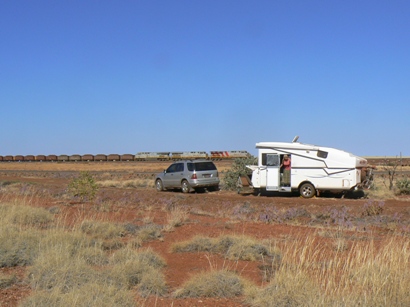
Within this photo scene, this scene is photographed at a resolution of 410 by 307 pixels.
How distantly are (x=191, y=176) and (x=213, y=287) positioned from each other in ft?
66.4

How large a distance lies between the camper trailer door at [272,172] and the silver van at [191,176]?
15.2ft

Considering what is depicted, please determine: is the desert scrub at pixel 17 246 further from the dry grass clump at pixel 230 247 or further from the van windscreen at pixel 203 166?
the van windscreen at pixel 203 166

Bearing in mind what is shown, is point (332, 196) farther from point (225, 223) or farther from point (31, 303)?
point (31, 303)

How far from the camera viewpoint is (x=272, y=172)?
24125 millimetres

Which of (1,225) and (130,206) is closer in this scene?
(1,225)

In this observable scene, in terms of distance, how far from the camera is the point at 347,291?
6.11 m

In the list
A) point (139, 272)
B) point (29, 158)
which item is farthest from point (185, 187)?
point (29, 158)

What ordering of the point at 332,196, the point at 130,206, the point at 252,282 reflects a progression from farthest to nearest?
the point at 332,196, the point at 130,206, the point at 252,282

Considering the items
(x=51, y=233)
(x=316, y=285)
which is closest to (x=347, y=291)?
(x=316, y=285)

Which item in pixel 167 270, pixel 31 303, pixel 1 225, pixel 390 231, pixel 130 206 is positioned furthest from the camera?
pixel 130 206

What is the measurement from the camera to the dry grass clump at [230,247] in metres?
10.1

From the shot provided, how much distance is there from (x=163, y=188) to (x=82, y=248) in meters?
19.8

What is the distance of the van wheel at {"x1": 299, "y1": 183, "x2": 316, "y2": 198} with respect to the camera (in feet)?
77.5

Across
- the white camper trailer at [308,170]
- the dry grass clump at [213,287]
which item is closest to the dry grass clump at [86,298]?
the dry grass clump at [213,287]
